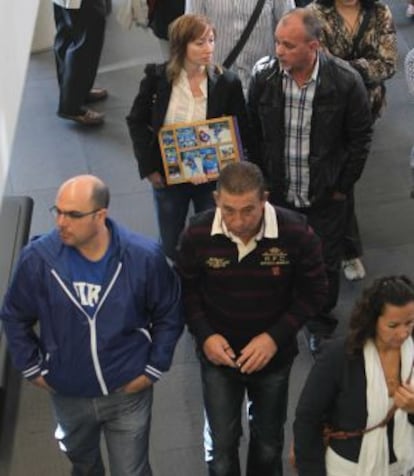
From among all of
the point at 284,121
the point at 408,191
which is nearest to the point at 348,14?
the point at 284,121

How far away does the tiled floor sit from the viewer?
487 cm

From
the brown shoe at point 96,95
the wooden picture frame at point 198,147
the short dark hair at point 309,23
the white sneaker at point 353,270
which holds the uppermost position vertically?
the brown shoe at point 96,95

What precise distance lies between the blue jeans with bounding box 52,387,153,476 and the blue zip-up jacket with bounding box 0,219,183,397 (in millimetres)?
92

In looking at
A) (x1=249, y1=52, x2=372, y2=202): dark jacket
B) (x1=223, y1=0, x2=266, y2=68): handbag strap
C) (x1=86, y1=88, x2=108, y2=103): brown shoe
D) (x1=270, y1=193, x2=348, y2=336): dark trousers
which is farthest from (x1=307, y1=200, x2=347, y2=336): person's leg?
(x1=86, y1=88, x2=108, y2=103): brown shoe

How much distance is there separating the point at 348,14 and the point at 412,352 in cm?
220

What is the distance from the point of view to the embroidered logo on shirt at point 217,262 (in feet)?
12.4

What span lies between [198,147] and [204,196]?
34 centimetres

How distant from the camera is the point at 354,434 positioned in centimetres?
363

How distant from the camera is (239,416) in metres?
4.18

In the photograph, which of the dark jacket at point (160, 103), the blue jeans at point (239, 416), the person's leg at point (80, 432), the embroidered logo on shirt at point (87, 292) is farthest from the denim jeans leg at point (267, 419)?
the dark jacket at point (160, 103)

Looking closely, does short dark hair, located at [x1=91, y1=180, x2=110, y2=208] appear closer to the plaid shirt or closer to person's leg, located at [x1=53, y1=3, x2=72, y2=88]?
the plaid shirt

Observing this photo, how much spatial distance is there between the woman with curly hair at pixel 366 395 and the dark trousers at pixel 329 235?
1.51 meters

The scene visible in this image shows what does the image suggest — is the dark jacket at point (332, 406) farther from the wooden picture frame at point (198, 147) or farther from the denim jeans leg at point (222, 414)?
the wooden picture frame at point (198, 147)

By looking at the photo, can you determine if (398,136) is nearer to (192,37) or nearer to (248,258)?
(192,37)
